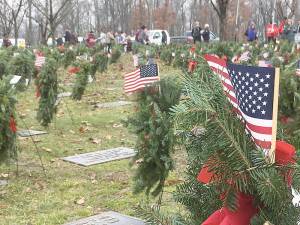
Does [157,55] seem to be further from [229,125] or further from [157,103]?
[229,125]

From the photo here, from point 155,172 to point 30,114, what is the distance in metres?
6.51

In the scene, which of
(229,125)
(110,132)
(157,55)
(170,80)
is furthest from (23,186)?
(157,55)

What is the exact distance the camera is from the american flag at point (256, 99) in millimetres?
1741

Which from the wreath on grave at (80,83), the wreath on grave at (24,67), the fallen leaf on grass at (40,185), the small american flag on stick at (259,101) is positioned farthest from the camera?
the wreath on grave at (24,67)

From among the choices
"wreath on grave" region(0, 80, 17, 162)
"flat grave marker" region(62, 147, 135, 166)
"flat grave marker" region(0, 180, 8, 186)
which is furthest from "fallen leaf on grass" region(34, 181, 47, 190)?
"flat grave marker" region(62, 147, 135, 166)

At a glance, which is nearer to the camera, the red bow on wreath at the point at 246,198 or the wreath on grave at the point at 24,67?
the red bow on wreath at the point at 246,198

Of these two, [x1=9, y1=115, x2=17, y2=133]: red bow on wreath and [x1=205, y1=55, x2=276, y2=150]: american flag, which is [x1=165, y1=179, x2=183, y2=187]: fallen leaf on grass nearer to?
[x1=9, y1=115, x2=17, y2=133]: red bow on wreath

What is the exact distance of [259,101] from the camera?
1767 millimetres

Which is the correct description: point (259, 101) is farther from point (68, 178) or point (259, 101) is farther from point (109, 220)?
point (68, 178)

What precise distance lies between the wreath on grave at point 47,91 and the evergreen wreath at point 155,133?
4220mm

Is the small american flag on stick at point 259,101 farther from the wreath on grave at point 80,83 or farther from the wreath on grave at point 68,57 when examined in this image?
the wreath on grave at point 68,57

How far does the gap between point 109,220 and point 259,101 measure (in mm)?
3310

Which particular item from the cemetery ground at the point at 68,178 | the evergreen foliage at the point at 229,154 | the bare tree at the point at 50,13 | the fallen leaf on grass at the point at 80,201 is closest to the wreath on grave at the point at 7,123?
the cemetery ground at the point at 68,178

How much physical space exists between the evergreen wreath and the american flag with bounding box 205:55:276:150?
9.58 feet
